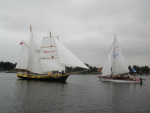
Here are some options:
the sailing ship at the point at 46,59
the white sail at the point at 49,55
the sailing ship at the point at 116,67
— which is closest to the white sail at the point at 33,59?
the sailing ship at the point at 46,59

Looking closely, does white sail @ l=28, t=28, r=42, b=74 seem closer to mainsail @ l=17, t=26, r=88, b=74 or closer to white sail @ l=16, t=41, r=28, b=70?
mainsail @ l=17, t=26, r=88, b=74

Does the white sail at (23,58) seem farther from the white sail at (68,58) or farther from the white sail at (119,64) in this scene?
the white sail at (119,64)

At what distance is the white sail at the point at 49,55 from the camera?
61.3 m

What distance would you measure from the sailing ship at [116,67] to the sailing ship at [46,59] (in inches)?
668

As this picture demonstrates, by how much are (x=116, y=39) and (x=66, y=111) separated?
161ft

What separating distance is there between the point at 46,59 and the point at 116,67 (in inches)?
1028

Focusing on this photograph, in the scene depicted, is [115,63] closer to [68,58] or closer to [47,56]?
[68,58]

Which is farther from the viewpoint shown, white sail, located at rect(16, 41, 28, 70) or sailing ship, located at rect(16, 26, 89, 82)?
white sail, located at rect(16, 41, 28, 70)

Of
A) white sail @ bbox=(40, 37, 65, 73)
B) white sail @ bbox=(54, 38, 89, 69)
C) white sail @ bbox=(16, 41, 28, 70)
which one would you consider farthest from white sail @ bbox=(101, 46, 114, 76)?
white sail @ bbox=(16, 41, 28, 70)

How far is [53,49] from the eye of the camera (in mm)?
61500

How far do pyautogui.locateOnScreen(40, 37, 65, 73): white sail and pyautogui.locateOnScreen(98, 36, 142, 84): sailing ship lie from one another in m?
19.4

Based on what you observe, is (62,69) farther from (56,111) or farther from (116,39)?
(56,111)

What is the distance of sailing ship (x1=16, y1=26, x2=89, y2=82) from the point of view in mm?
53878

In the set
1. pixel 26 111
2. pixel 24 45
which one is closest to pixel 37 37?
pixel 24 45
